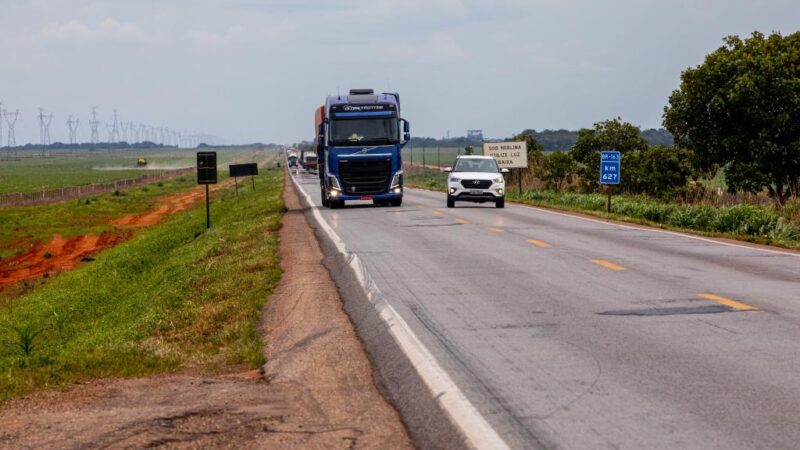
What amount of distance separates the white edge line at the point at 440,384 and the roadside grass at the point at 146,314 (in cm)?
146

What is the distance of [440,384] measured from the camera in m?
8.21

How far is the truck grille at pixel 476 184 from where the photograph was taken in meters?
36.4

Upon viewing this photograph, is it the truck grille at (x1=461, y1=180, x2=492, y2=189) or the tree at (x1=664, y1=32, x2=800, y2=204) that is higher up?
the tree at (x1=664, y1=32, x2=800, y2=204)

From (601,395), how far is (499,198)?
2909 centimetres

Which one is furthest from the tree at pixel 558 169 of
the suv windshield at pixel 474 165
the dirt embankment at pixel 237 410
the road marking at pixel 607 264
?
the dirt embankment at pixel 237 410

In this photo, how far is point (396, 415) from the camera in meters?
7.58

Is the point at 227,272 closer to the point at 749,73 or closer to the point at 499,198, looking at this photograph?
the point at 499,198

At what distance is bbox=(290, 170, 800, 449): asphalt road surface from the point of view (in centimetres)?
688

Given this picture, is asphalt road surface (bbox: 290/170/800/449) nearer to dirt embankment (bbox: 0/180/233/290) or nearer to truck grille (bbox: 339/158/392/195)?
truck grille (bbox: 339/158/392/195)

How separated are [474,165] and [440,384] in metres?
29.5

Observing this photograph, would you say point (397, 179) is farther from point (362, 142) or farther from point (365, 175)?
point (362, 142)

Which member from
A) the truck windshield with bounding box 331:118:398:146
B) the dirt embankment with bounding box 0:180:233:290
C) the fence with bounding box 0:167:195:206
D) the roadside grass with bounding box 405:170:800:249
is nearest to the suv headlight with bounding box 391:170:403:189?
the truck windshield with bounding box 331:118:398:146

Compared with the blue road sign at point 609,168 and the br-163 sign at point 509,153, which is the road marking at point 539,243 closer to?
the blue road sign at point 609,168

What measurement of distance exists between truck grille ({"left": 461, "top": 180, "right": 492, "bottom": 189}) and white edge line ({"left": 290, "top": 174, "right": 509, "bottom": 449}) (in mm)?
22720
